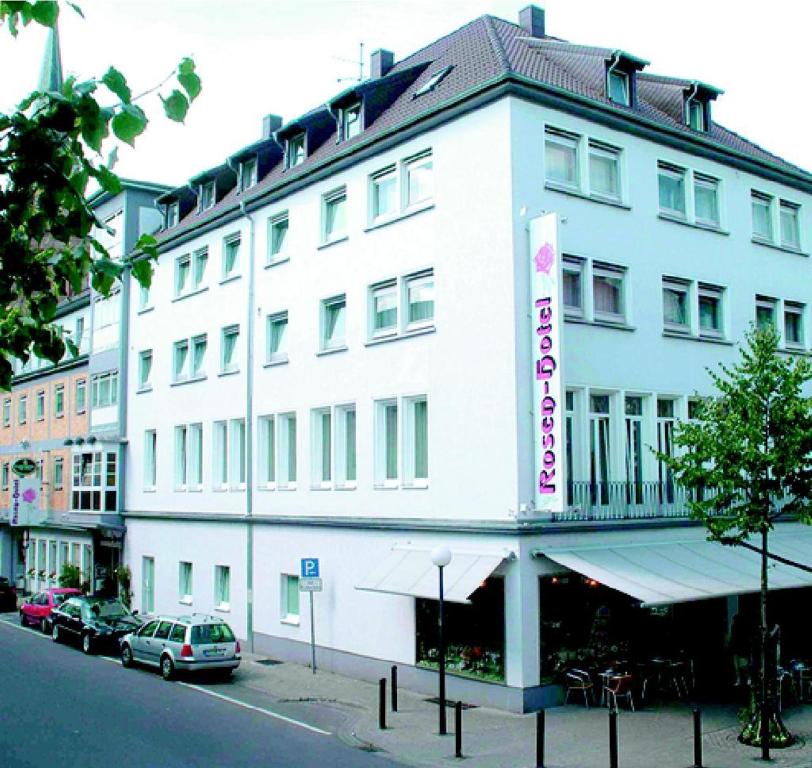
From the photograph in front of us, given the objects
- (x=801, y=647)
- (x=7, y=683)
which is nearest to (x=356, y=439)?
(x=7, y=683)

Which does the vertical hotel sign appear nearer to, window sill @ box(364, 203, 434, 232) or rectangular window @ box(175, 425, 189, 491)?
window sill @ box(364, 203, 434, 232)

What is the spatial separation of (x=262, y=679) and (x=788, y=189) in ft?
62.3

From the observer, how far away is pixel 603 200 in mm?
22266

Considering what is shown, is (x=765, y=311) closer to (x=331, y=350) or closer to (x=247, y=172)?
(x=331, y=350)

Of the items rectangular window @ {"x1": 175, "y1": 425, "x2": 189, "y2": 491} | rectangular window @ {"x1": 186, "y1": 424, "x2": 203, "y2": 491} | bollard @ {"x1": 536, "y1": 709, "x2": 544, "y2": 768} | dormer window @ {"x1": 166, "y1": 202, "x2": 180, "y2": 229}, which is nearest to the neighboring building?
rectangular window @ {"x1": 186, "y1": 424, "x2": 203, "y2": 491}

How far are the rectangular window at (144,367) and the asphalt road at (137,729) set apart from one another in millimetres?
13781

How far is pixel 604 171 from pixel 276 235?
10.4m

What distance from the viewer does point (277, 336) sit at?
28.8 meters

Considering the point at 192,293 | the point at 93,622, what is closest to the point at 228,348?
the point at 192,293

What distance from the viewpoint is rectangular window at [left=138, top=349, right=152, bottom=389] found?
120 feet

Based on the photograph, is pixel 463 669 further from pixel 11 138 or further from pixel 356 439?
pixel 11 138

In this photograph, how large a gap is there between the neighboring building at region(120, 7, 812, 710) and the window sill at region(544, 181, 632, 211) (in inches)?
2.2

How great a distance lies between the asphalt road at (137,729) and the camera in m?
15.4

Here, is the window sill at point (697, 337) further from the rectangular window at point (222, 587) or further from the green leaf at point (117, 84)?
the green leaf at point (117, 84)
